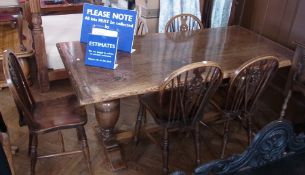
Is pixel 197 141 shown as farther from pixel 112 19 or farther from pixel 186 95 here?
pixel 112 19

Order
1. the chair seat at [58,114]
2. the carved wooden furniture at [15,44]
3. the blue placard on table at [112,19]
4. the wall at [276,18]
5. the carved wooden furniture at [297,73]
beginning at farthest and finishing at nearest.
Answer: the carved wooden furniture at [15,44], the wall at [276,18], the carved wooden furniture at [297,73], the blue placard on table at [112,19], the chair seat at [58,114]

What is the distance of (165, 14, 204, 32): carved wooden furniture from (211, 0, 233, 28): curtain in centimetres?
33

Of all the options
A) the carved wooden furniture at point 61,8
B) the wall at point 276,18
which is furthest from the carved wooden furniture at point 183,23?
the carved wooden furniture at point 61,8

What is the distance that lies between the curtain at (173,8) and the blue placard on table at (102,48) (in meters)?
1.17

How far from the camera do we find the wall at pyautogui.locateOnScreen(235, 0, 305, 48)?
220 cm

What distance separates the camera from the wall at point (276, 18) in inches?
86.5

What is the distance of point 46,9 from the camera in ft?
10.9

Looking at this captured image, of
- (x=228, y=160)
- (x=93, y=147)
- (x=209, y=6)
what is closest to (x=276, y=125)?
(x=228, y=160)

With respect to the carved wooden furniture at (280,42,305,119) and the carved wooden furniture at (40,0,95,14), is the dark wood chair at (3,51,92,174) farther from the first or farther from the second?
the carved wooden furniture at (40,0,95,14)

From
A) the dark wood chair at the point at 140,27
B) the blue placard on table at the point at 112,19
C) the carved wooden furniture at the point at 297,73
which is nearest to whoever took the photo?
the blue placard on table at the point at 112,19

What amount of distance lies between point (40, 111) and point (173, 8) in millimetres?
1555

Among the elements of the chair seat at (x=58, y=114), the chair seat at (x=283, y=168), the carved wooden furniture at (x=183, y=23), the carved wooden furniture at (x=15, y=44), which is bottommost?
the carved wooden furniture at (x=15, y=44)

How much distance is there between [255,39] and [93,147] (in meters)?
1.48

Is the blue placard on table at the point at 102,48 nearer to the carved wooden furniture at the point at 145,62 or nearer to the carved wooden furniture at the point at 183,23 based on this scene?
the carved wooden furniture at the point at 145,62
